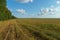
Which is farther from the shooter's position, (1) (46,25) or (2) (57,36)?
(1) (46,25)

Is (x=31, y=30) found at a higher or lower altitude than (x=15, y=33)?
higher

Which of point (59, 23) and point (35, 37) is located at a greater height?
point (59, 23)

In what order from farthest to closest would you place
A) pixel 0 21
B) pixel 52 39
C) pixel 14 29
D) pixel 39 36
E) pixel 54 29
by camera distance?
1. pixel 0 21
2. pixel 14 29
3. pixel 54 29
4. pixel 39 36
5. pixel 52 39

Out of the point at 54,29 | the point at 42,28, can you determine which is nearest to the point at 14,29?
the point at 42,28

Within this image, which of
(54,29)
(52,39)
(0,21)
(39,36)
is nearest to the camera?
(52,39)

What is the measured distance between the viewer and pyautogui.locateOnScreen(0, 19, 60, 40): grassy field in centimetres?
668

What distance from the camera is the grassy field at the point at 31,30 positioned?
6.68 m

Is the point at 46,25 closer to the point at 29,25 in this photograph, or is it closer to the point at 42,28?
the point at 42,28

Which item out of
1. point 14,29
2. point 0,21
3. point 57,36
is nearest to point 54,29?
point 57,36

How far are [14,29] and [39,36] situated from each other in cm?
162

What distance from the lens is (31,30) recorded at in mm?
7617

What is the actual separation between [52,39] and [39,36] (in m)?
0.63

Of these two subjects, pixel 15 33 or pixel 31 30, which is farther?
pixel 31 30

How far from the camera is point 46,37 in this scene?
6414mm
